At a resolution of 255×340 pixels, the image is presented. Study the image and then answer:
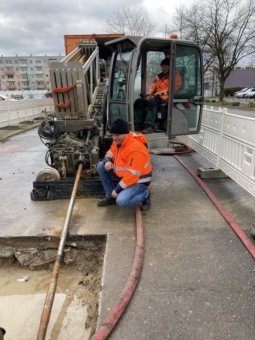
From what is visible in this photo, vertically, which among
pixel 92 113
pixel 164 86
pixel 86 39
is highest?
pixel 86 39

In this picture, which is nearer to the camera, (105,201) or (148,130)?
(105,201)

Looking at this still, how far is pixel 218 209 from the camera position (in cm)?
401

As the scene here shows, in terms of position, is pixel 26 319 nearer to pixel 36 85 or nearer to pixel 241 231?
pixel 241 231

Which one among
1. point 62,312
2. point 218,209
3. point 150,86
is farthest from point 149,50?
point 62,312

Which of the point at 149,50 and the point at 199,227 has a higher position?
the point at 149,50

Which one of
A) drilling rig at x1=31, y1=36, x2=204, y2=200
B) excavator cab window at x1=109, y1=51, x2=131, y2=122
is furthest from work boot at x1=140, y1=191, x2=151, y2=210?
excavator cab window at x1=109, y1=51, x2=131, y2=122

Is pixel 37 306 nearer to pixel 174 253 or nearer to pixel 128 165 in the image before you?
pixel 174 253

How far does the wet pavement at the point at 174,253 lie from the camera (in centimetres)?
220

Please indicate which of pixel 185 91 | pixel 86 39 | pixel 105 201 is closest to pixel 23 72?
pixel 86 39

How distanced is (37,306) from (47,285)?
0.28 metres

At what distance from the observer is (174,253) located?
3047 millimetres

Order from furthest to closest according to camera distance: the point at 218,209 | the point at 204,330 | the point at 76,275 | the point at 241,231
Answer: the point at 218,209, the point at 241,231, the point at 76,275, the point at 204,330

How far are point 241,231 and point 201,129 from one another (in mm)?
3118

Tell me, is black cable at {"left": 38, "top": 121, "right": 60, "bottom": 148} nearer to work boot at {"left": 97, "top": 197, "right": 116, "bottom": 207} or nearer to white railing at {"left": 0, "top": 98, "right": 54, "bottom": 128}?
work boot at {"left": 97, "top": 197, "right": 116, "bottom": 207}
